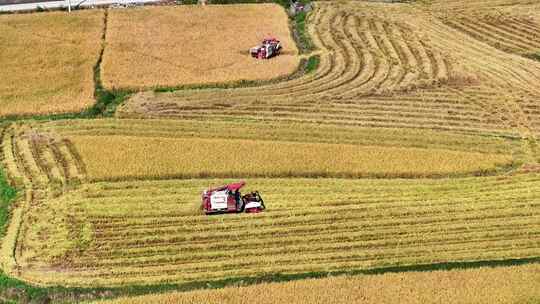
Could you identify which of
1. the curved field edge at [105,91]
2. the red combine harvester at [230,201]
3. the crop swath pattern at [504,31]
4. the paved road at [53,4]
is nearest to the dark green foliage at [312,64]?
the curved field edge at [105,91]

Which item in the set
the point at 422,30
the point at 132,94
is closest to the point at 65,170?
the point at 132,94

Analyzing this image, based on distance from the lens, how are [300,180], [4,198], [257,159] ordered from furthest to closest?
[257,159]
[300,180]
[4,198]

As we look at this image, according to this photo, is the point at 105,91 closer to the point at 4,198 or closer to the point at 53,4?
the point at 4,198

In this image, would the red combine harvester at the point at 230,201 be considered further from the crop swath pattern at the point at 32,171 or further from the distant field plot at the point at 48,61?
the distant field plot at the point at 48,61

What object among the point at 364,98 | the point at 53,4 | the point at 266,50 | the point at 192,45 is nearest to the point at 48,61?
the point at 192,45

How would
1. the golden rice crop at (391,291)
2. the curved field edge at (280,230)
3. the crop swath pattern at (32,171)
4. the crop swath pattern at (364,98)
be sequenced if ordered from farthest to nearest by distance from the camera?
the crop swath pattern at (364,98) < the crop swath pattern at (32,171) < the curved field edge at (280,230) < the golden rice crop at (391,291)

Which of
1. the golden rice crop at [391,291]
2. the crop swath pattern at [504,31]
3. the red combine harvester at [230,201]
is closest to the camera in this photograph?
the golden rice crop at [391,291]
